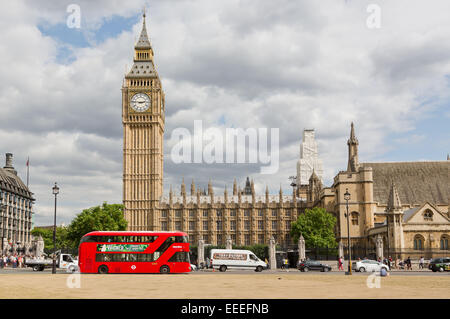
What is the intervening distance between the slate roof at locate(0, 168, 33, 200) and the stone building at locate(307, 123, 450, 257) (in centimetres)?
6235

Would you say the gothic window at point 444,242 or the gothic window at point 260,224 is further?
the gothic window at point 260,224

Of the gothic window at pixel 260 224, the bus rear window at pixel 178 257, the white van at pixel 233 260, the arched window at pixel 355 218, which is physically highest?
the arched window at pixel 355 218

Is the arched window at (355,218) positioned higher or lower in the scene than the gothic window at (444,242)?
higher

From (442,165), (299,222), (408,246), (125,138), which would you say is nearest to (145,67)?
(125,138)

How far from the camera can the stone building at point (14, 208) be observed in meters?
100

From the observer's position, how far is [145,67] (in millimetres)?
114250

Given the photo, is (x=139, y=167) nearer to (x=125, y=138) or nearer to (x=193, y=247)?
(x=125, y=138)

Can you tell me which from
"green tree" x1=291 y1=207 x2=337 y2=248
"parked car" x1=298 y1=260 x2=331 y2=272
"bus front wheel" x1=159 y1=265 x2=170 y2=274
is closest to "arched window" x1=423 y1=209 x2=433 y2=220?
"green tree" x1=291 y1=207 x2=337 y2=248

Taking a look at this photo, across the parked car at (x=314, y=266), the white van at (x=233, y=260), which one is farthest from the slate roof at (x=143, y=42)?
the parked car at (x=314, y=266)

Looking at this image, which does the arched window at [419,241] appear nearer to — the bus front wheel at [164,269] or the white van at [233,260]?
the white van at [233,260]

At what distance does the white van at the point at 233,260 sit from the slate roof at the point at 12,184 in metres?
68.5

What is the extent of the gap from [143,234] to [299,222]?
4895 centimetres

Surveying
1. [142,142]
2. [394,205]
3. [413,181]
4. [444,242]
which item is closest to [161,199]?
[142,142]

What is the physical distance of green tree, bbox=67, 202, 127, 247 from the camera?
75.3m
